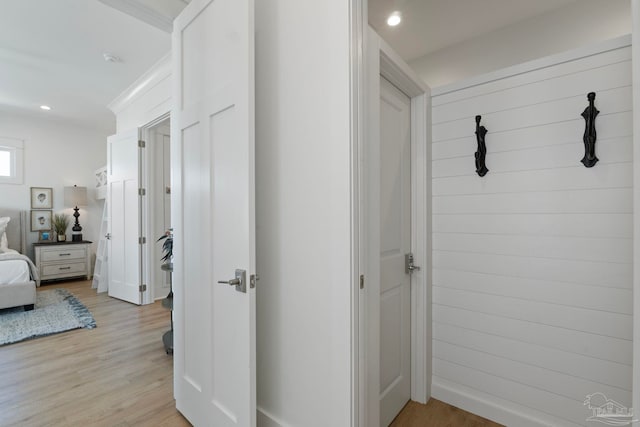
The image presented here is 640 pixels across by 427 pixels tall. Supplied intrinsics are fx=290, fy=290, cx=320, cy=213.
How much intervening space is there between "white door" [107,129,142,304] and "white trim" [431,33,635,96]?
3.84 meters

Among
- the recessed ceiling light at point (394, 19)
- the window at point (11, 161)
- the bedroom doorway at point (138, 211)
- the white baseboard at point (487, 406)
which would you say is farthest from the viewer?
the window at point (11, 161)

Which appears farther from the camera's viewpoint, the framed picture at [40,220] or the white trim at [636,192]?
the framed picture at [40,220]

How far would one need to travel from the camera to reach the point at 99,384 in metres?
2.10

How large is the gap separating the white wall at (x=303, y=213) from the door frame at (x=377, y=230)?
88 millimetres

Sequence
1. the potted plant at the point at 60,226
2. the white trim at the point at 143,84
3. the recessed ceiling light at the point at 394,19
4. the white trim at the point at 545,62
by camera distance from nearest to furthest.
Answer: the white trim at the point at 545,62, the recessed ceiling light at the point at 394,19, the white trim at the point at 143,84, the potted plant at the point at 60,226

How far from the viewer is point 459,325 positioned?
6.23 ft

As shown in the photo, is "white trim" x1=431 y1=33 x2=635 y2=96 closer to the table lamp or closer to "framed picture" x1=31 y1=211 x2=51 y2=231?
the table lamp

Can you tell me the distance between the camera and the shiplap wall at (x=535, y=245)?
141 cm

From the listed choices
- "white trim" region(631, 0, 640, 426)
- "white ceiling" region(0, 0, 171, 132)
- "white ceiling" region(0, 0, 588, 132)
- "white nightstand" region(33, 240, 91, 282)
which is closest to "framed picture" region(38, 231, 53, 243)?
"white nightstand" region(33, 240, 91, 282)

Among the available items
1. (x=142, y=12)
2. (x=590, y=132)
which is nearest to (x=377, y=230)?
(x=590, y=132)

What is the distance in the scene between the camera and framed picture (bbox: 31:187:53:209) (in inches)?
198

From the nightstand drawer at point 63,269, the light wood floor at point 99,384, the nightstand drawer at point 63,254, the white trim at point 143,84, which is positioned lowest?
the light wood floor at point 99,384

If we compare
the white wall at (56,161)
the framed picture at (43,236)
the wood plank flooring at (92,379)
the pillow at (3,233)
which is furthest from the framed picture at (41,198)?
the wood plank flooring at (92,379)

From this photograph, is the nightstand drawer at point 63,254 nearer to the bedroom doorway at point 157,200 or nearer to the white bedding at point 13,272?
the white bedding at point 13,272
